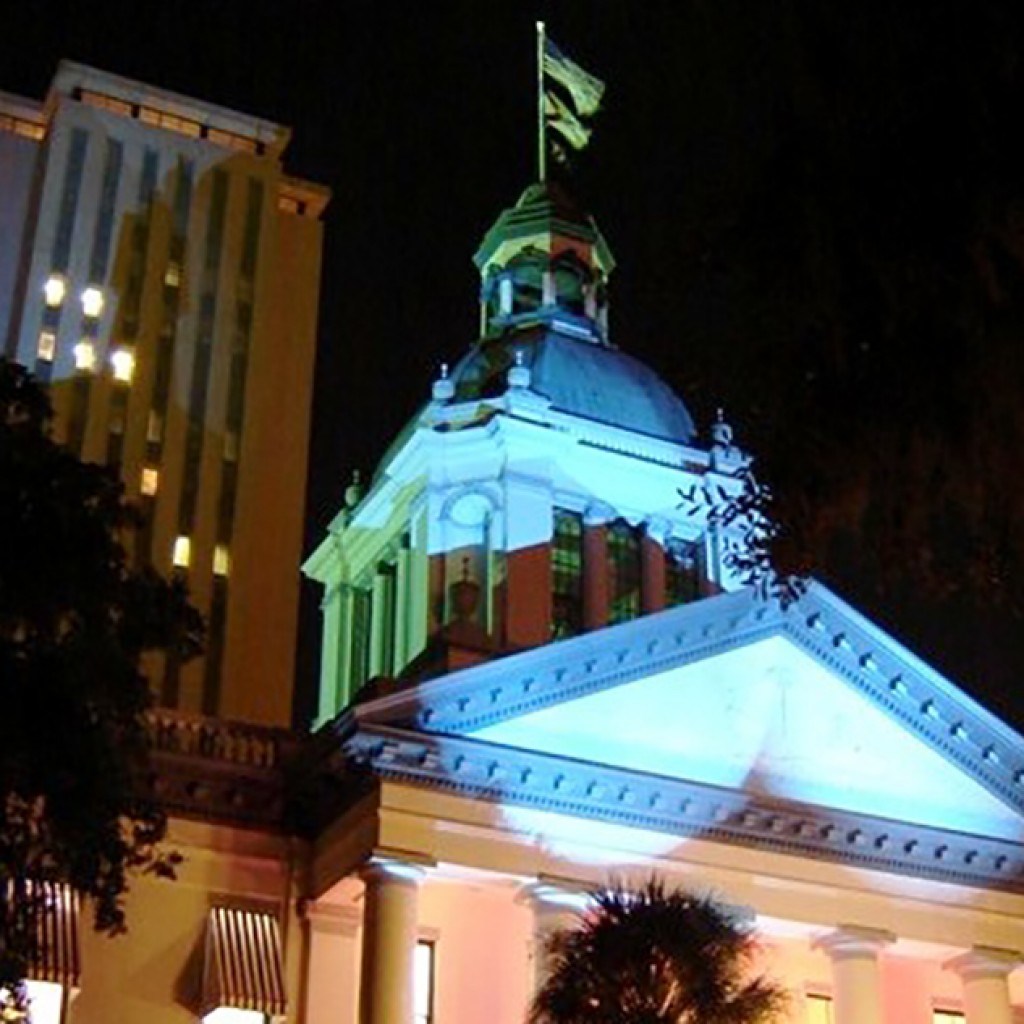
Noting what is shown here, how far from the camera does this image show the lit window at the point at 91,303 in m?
64.4

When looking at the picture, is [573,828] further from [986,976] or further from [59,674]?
[59,674]

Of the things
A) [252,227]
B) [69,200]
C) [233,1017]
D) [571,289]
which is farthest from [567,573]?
[69,200]

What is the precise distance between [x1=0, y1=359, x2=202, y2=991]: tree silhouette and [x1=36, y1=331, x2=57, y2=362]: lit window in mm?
45407

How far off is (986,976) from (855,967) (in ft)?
8.34

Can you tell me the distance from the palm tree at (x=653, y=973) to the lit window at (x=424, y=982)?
918 centimetres

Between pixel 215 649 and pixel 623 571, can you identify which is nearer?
pixel 623 571

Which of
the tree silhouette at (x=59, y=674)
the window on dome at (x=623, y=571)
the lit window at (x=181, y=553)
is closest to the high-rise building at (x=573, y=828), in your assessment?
the tree silhouette at (x=59, y=674)

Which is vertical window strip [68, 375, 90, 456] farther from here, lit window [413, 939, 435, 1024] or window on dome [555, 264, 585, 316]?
lit window [413, 939, 435, 1024]

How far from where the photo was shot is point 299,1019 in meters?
28.6

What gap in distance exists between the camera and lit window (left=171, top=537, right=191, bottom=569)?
62.7 m

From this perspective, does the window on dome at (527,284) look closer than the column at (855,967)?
No

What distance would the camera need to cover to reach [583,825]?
28.8m

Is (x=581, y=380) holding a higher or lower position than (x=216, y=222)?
lower

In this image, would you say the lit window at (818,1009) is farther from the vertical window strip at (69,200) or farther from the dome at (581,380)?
the vertical window strip at (69,200)
